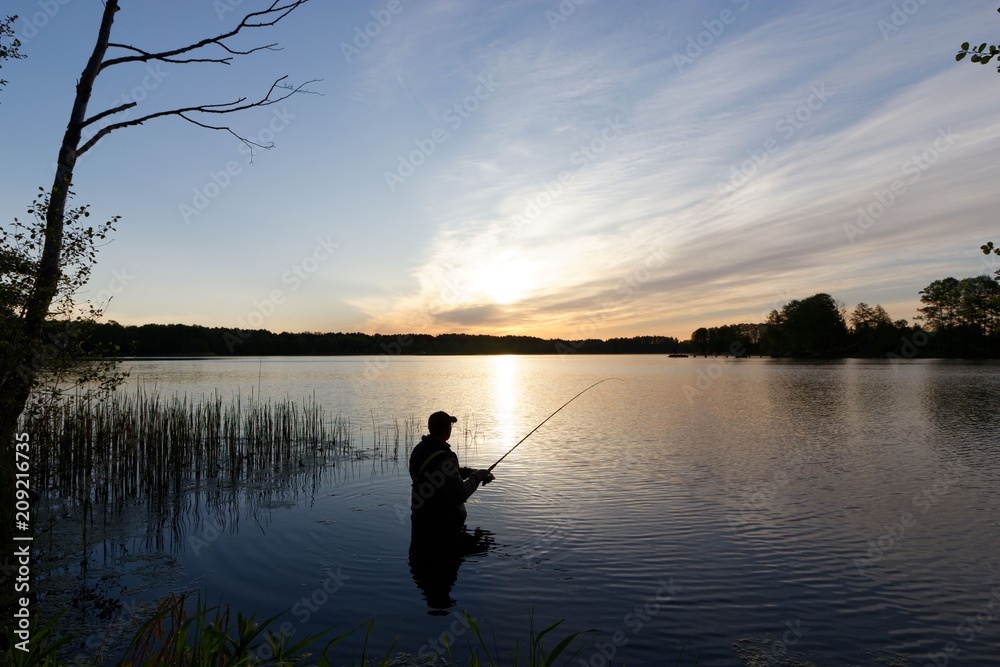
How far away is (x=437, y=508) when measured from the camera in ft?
30.2

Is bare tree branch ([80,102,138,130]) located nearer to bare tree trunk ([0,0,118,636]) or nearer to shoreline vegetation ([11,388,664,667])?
bare tree trunk ([0,0,118,636])

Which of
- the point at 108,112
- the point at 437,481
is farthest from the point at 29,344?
the point at 437,481

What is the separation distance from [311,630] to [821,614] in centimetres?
640

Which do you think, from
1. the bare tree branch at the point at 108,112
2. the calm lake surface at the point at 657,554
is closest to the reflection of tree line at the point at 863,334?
the calm lake surface at the point at 657,554

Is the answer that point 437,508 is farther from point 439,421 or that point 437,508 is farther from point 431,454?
point 439,421

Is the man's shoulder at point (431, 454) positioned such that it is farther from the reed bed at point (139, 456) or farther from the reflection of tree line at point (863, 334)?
the reflection of tree line at point (863, 334)

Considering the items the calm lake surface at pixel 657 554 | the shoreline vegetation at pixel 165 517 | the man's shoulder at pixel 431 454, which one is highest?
the man's shoulder at pixel 431 454

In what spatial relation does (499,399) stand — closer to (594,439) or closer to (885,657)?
(594,439)

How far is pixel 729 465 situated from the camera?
17188 millimetres

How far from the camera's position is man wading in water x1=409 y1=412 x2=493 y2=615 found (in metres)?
8.83

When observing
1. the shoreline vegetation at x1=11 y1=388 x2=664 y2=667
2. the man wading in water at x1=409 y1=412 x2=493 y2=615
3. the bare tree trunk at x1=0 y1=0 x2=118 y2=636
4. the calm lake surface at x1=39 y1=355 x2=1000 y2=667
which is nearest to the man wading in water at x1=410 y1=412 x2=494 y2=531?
the man wading in water at x1=409 y1=412 x2=493 y2=615

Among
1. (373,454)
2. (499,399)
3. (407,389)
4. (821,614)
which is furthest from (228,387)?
(821,614)

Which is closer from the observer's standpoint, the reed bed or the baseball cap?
the baseball cap

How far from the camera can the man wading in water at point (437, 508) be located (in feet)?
29.0
